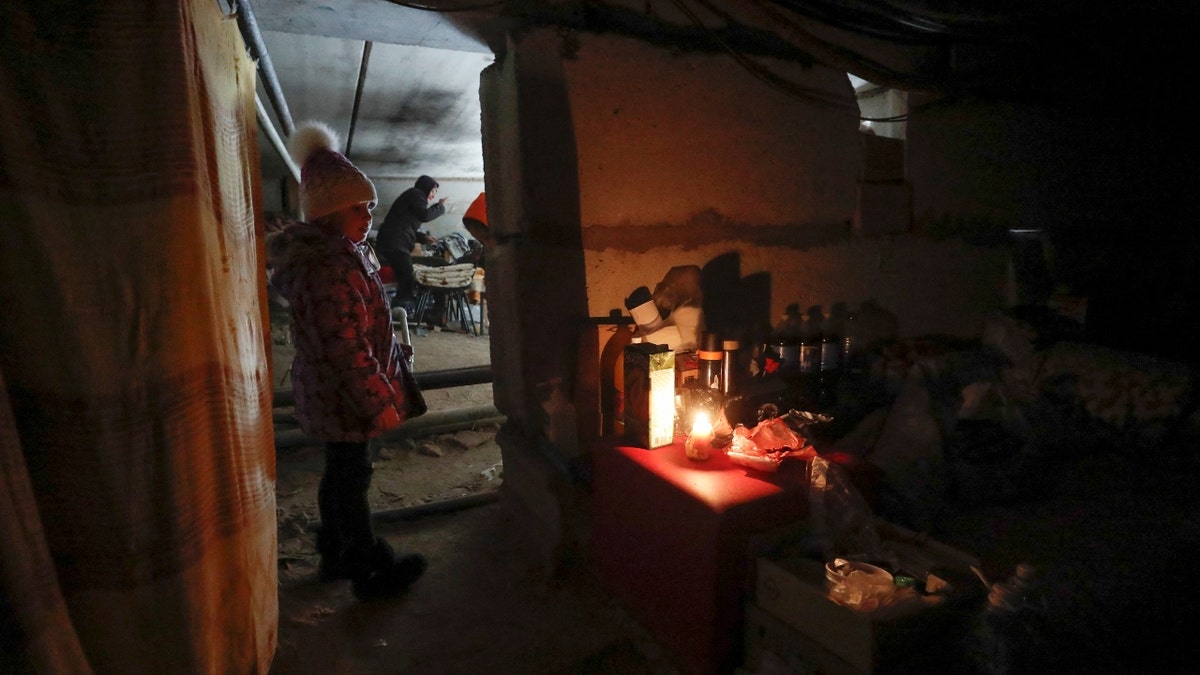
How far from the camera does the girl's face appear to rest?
2232 millimetres

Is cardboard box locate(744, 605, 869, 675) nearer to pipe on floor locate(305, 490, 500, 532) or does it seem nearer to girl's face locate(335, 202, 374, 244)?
pipe on floor locate(305, 490, 500, 532)

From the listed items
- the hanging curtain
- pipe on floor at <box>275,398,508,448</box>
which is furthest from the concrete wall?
the hanging curtain

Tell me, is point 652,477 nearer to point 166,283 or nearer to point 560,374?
point 560,374

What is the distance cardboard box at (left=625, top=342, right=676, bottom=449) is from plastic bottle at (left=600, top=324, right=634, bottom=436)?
0.60ft

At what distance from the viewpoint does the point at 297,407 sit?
7.48 ft

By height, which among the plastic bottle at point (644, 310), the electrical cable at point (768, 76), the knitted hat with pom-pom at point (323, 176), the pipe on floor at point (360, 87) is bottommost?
the plastic bottle at point (644, 310)

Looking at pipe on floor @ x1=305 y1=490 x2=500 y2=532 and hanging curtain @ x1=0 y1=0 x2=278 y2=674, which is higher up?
hanging curtain @ x1=0 y1=0 x2=278 y2=674

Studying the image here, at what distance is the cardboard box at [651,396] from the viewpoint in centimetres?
212

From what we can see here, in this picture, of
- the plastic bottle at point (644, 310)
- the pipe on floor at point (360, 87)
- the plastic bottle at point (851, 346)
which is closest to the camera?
the plastic bottle at point (644, 310)

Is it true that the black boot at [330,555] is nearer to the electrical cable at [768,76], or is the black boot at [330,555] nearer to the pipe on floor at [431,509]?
the pipe on floor at [431,509]

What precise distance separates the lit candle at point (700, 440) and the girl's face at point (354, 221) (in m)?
1.40

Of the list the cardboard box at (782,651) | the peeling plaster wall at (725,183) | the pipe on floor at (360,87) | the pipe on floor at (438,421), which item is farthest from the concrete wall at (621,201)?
the pipe on floor at (360,87)

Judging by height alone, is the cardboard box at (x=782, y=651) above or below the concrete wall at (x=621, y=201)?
below

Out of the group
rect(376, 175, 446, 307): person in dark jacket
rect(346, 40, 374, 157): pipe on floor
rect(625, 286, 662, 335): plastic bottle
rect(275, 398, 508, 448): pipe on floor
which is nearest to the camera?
rect(625, 286, 662, 335): plastic bottle
